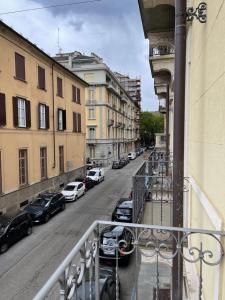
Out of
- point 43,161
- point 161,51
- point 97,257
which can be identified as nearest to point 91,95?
point 43,161

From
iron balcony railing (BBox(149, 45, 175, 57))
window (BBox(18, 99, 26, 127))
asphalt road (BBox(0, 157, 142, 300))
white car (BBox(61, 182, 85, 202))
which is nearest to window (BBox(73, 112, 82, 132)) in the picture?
white car (BBox(61, 182, 85, 202))

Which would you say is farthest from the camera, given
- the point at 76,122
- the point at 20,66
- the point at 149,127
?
the point at 149,127

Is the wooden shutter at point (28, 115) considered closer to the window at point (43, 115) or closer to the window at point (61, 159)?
the window at point (43, 115)

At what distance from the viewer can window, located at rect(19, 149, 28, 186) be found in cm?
1680

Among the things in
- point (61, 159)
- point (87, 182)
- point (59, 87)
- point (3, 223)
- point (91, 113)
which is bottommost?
point (87, 182)

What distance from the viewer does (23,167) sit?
1719 centimetres

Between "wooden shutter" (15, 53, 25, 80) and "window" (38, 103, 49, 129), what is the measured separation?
2763mm

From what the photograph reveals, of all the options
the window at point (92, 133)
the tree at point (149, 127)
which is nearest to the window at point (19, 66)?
the window at point (92, 133)

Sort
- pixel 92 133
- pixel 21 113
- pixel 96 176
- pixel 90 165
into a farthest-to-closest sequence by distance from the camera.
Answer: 1. pixel 92 133
2. pixel 90 165
3. pixel 96 176
4. pixel 21 113

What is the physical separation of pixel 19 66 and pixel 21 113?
290 cm

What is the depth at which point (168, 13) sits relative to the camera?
6.56 m

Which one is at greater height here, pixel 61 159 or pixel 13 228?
pixel 61 159

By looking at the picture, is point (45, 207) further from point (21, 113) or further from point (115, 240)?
point (115, 240)

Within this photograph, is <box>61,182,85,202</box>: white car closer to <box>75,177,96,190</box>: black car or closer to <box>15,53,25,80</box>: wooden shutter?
<box>75,177,96,190</box>: black car
